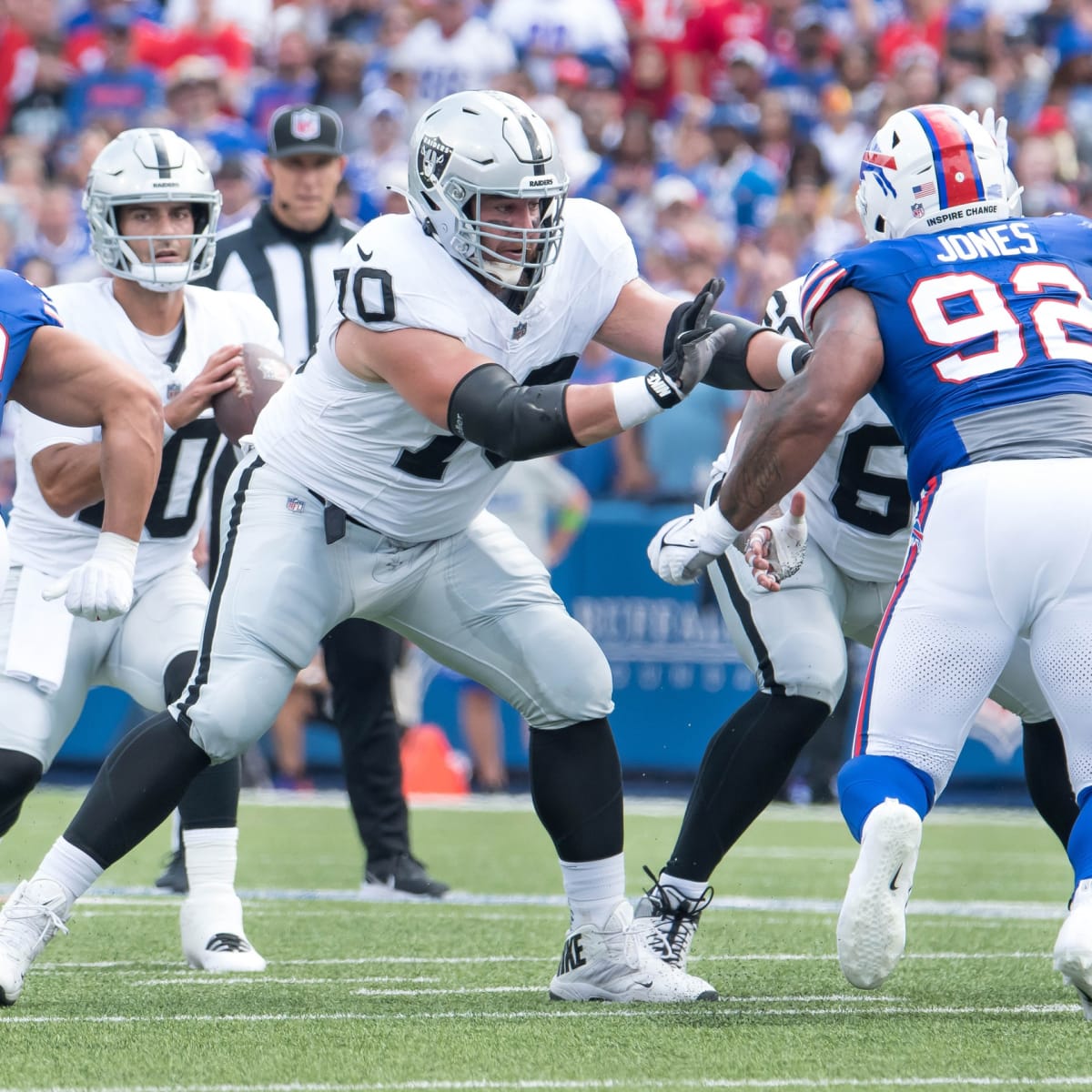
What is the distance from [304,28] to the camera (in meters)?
13.2

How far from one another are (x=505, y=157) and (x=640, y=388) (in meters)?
0.61

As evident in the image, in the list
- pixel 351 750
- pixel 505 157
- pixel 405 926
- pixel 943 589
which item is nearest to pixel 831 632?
pixel 943 589

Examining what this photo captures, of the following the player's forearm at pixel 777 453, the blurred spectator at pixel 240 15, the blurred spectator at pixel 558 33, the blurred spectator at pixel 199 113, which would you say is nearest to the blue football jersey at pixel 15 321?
the player's forearm at pixel 777 453

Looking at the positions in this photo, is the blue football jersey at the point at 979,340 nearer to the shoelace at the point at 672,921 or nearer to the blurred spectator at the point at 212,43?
the shoelace at the point at 672,921

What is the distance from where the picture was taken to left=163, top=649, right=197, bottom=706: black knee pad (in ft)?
14.0

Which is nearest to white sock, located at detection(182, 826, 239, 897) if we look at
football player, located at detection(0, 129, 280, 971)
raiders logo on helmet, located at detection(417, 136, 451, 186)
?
football player, located at detection(0, 129, 280, 971)

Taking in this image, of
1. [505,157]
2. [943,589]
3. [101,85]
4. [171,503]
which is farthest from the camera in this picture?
[101,85]

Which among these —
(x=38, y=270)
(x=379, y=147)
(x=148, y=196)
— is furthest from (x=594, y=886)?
(x=379, y=147)

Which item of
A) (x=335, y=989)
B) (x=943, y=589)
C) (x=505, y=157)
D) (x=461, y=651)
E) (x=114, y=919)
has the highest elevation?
(x=505, y=157)

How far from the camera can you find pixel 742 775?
4094mm

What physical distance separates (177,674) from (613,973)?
1187mm

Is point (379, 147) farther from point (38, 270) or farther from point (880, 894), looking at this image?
point (880, 894)

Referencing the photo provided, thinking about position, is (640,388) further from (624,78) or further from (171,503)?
(624,78)

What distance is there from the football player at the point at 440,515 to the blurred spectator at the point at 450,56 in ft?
27.1
